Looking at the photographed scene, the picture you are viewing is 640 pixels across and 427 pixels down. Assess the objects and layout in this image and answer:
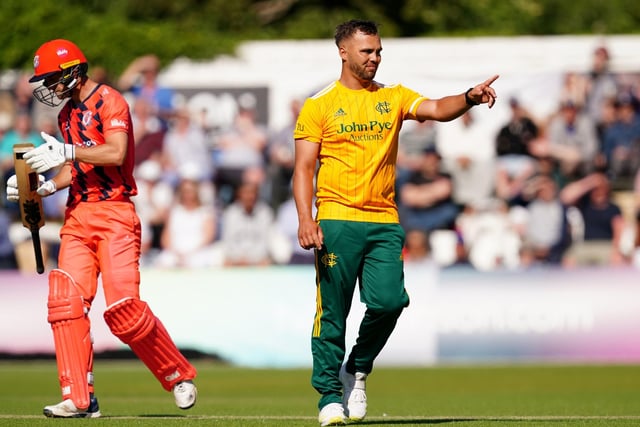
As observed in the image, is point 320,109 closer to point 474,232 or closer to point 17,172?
point 17,172

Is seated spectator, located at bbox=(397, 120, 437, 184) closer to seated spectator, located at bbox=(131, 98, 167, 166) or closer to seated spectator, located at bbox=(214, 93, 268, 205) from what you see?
seated spectator, located at bbox=(214, 93, 268, 205)

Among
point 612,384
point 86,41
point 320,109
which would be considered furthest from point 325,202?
point 86,41

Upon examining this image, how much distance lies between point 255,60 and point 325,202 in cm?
1512

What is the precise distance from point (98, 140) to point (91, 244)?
2.31 ft

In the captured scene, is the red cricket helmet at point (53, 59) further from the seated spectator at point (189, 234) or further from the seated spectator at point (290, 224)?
the seated spectator at point (189, 234)

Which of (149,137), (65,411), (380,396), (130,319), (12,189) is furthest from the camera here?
(149,137)

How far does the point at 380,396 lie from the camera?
533 inches

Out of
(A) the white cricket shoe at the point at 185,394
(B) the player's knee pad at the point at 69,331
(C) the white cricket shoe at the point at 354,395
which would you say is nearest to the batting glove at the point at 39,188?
(B) the player's knee pad at the point at 69,331

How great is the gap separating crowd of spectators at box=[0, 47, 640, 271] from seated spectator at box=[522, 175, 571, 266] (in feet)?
0.05

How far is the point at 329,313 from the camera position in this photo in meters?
8.39

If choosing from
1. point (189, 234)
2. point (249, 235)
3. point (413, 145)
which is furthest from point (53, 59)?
point (413, 145)

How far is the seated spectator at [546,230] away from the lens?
61.7ft

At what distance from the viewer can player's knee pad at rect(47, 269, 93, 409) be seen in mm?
8945

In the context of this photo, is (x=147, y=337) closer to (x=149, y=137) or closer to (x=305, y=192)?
(x=305, y=192)
